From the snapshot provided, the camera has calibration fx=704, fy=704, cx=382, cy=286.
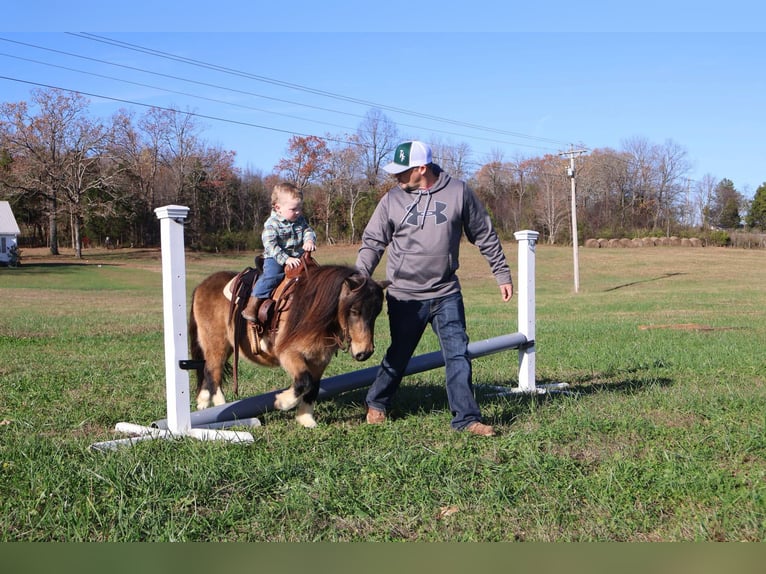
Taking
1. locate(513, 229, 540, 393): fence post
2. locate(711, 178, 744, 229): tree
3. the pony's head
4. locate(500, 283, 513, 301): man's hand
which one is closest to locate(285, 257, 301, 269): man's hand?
the pony's head

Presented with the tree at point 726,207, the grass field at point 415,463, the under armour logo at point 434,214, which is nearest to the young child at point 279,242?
the under armour logo at point 434,214

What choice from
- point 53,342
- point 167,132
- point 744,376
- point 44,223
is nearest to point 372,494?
point 744,376

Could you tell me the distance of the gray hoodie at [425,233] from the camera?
5824mm

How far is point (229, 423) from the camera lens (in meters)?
5.62

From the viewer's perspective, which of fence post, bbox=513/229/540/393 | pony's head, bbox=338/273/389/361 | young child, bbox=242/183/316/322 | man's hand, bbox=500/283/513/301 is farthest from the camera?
fence post, bbox=513/229/540/393

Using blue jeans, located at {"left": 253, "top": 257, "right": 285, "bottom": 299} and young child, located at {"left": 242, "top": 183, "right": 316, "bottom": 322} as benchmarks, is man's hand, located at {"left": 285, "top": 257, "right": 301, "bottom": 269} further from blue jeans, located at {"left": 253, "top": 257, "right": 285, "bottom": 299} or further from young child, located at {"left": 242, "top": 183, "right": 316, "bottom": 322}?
blue jeans, located at {"left": 253, "top": 257, "right": 285, "bottom": 299}

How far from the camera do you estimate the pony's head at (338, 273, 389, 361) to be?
5406 millimetres

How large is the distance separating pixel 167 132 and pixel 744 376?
68.9 metres

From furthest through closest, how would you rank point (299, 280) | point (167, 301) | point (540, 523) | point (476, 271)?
point (476, 271) < point (299, 280) < point (167, 301) < point (540, 523)

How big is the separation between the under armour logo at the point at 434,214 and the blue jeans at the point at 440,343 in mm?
660

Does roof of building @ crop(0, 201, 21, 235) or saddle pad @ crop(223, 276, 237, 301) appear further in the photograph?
roof of building @ crop(0, 201, 21, 235)

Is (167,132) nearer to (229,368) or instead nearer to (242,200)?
(242,200)

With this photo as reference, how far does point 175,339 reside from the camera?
5.35m

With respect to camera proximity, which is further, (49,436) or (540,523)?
(49,436)
